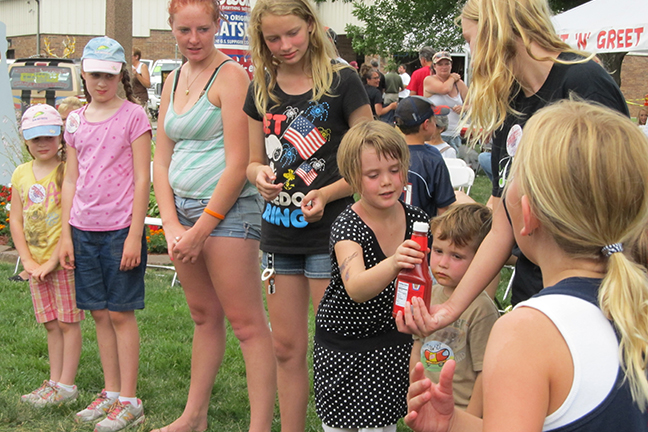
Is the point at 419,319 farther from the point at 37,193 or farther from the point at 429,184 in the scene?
the point at 37,193

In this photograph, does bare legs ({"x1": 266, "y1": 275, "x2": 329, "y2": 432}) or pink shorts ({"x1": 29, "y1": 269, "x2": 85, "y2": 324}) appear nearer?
bare legs ({"x1": 266, "y1": 275, "x2": 329, "y2": 432})

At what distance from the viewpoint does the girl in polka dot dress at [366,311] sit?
2502 mm

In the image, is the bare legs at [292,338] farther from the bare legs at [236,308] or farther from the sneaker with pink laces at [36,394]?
the sneaker with pink laces at [36,394]

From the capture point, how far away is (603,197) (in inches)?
54.5

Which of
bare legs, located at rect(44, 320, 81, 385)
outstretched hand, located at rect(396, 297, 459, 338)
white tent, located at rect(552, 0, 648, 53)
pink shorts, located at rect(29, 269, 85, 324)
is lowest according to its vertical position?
bare legs, located at rect(44, 320, 81, 385)

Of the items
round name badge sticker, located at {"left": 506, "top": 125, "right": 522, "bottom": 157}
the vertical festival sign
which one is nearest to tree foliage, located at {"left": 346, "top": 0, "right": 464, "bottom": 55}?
the vertical festival sign

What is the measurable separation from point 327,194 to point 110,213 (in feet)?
4.66

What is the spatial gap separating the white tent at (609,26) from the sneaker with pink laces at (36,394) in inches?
264

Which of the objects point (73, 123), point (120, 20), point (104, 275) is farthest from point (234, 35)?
point (120, 20)

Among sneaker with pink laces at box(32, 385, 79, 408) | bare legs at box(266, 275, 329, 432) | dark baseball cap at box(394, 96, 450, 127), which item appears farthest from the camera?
dark baseball cap at box(394, 96, 450, 127)

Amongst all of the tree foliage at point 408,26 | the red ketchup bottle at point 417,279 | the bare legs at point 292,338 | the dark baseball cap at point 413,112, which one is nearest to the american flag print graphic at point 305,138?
the bare legs at point 292,338

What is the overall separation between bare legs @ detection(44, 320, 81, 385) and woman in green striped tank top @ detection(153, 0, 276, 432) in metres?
1.01

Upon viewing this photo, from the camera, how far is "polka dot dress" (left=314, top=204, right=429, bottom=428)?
8.67ft

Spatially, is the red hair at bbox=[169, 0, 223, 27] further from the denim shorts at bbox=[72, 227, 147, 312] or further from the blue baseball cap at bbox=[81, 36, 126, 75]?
the denim shorts at bbox=[72, 227, 147, 312]
